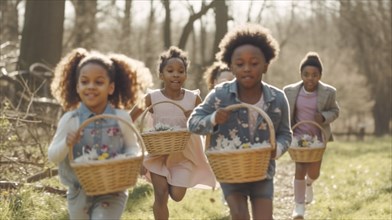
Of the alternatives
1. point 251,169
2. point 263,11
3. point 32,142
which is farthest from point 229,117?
point 263,11

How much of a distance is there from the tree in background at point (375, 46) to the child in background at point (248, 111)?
19.1 meters

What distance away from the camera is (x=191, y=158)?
19.3 feet

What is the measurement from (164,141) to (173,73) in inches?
29.2

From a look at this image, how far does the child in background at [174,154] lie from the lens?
5.64m

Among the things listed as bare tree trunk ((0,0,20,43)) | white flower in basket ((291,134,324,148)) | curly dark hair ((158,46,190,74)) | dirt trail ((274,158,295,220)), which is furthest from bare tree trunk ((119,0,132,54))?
curly dark hair ((158,46,190,74))

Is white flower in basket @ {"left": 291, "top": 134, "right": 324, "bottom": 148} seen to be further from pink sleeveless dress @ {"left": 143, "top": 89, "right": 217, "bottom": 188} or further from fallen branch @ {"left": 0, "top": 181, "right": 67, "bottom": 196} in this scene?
fallen branch @ {"left": 0, "top": 181, "right": 67, "bottom": 196}

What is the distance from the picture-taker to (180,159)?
583 centimetres

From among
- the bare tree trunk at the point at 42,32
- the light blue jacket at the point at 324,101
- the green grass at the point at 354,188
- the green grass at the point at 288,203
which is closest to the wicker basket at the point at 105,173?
the green grass at the point at 288,203

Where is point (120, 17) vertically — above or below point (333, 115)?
above

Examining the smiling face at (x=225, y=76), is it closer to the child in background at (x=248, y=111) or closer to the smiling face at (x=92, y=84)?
the child in background at (x=248, y=111)

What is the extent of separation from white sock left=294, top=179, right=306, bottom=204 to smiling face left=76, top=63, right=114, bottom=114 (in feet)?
11.7

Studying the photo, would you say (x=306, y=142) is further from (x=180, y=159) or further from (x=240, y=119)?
(x=240, y=119)

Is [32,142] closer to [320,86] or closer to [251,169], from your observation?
[320,86]

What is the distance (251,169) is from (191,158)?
2011 mm
